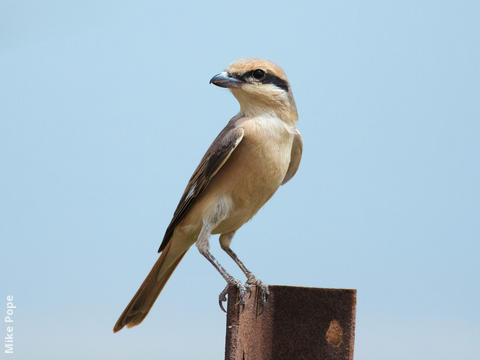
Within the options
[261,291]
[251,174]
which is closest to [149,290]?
[261,291]

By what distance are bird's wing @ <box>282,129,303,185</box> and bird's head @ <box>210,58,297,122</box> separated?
0.59ft

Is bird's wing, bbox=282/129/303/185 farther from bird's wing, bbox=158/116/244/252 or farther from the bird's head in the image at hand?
bird's wing, bbox=158/116/244/252

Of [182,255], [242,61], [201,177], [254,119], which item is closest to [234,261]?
[182,255]

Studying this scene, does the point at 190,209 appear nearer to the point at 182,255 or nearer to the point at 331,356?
the point at 182,255

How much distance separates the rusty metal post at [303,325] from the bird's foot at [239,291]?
4cm

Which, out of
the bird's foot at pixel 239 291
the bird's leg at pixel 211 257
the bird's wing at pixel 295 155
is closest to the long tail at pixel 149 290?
the bird's leg at pixel 211 257

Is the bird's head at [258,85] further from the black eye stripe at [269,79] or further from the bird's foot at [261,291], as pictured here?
the bird's foot at [261,291]

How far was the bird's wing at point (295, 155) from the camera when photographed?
14.4 feet

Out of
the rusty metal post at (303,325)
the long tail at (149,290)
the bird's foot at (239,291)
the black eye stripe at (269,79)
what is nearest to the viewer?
the bird's foot at (239,291)

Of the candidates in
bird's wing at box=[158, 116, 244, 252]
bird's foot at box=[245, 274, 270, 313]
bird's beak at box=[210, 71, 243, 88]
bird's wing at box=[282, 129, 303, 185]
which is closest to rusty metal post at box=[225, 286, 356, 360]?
bird's foot at box=[245, 274, 270, 313]

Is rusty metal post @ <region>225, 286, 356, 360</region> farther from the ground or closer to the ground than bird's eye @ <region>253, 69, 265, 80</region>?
closer to the ground

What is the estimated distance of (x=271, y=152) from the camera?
4.04 meters

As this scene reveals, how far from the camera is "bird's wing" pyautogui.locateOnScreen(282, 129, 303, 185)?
14.4 feet

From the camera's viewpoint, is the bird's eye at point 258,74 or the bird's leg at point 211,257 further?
the bird's eye at point 258,74
